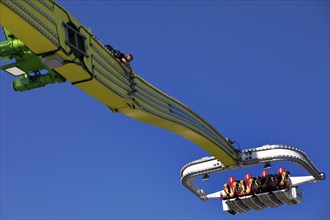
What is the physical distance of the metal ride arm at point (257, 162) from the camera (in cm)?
4581

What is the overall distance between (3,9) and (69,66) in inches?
182

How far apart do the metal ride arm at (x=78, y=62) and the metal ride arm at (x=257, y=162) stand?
804cm

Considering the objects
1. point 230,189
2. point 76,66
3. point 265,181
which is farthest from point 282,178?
point 76,66

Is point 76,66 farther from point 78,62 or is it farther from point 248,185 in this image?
point 248,185

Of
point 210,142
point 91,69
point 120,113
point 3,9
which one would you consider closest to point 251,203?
point 210,142

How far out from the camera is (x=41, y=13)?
1049 inches

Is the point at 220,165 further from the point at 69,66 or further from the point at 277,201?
the point at 69,66

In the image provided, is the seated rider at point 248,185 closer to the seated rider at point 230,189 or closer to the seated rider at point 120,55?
the seated rider at point 230,189

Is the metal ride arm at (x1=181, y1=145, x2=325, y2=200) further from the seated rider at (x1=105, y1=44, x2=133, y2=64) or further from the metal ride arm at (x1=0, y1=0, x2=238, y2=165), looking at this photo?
the seated rider at (x1=105, y1=44, x2=133, y2=64)

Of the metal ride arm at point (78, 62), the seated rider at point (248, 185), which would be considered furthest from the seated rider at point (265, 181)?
the metal ride arm at point (78, 62)

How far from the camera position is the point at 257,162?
46.5 m

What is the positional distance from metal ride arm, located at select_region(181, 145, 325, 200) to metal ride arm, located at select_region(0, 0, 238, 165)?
8.04 meters

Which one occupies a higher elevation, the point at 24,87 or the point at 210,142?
the point at 210,142

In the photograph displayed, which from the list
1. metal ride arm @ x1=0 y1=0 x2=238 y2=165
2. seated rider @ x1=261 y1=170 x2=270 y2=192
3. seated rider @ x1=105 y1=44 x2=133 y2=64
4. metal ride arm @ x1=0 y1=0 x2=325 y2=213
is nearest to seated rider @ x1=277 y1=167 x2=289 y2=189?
seated rider @ x1=261 y1=170 x2=270 y2=192
